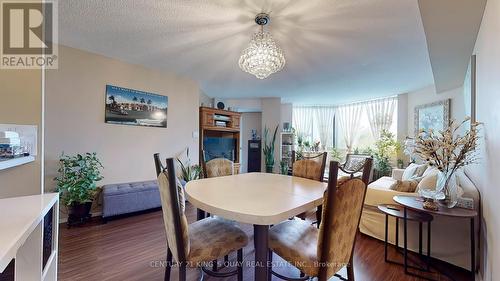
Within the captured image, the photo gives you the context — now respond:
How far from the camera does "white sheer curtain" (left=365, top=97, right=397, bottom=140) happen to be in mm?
5609

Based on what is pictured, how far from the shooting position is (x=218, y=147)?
5.03 meters

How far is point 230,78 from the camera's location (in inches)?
161

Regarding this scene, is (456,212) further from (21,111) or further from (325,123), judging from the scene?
(325,123)

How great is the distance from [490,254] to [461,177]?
46.5 inches

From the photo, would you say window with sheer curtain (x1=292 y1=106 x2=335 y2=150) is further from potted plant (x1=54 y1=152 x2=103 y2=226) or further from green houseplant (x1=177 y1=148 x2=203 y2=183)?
potted plant (x1=54 y1=152 x2=103 y2=226)

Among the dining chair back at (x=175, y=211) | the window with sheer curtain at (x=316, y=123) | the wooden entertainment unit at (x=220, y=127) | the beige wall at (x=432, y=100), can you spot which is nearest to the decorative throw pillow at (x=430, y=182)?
the beige wall at (x=432, y=100)

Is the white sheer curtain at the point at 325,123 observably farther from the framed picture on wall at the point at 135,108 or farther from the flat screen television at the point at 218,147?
the framed picture on wall at the point at 135,108

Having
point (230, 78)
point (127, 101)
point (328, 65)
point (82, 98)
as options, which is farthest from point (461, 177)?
point (82, 98)

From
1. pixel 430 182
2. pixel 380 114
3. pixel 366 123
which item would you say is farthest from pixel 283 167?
pixel 430 182

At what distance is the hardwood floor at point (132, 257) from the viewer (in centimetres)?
183

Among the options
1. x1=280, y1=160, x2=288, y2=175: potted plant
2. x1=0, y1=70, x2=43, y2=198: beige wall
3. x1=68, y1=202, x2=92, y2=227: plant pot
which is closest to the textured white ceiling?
x1=0, y1=70, x2=43, y2=198: beige wall

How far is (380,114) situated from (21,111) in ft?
22.0

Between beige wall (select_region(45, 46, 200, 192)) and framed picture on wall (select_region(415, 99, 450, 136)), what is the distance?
484 cm

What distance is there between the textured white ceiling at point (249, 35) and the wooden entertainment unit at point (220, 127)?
0.93 meters
